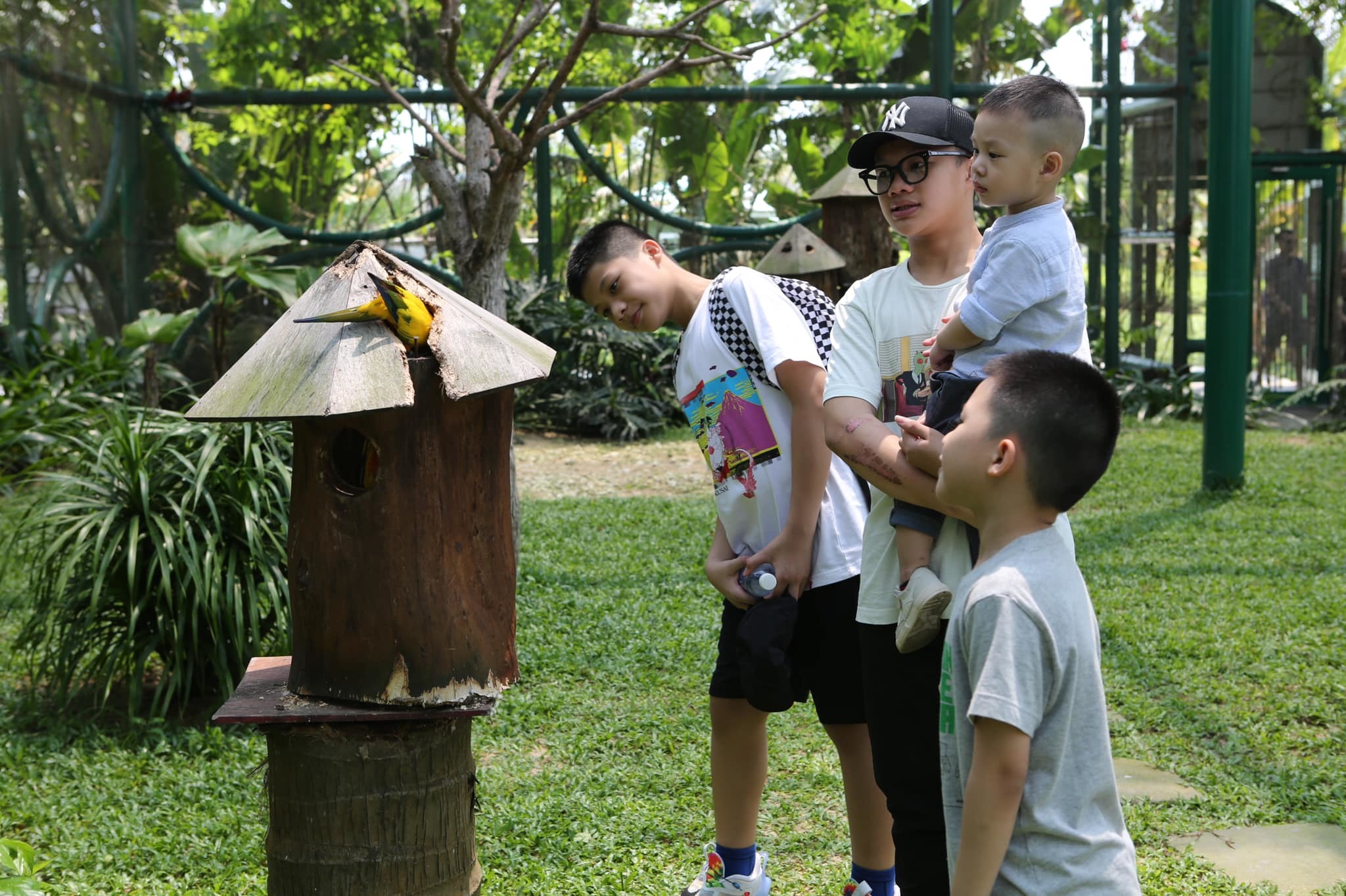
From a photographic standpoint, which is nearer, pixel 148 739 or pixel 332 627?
pixel 332 627

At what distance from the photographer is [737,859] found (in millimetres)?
2906

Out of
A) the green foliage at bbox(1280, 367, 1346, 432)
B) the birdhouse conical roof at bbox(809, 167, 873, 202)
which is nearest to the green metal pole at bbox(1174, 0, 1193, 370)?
the green foliage at bbox(1280, 367, 1346, 432)

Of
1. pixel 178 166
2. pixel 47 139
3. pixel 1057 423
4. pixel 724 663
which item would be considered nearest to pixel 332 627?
pixel 724 663

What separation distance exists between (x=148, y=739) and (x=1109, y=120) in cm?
968

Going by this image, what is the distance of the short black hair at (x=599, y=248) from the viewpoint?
9.20 feet

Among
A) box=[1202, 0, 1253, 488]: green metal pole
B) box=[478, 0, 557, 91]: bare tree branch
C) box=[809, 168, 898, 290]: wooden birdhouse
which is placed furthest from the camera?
box=[809, 168, 898, 290]: wooden birdhouse

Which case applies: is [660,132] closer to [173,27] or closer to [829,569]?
[173,27]

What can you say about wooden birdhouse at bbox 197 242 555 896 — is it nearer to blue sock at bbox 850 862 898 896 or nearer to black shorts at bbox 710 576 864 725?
black shorts at bbox 710 576 864 725

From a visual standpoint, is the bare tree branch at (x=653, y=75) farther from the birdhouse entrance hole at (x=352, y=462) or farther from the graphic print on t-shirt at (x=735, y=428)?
the birdhouse entrance hole at (x=352, y=462)

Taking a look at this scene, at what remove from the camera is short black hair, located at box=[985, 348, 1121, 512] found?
174cm

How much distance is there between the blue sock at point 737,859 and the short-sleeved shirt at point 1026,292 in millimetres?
1424

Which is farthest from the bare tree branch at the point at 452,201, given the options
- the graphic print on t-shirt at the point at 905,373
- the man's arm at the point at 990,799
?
the man's arm at the point at 990,799

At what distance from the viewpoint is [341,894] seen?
2.34 m

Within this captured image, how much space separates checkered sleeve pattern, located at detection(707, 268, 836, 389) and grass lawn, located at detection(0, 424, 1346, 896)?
1.42m
